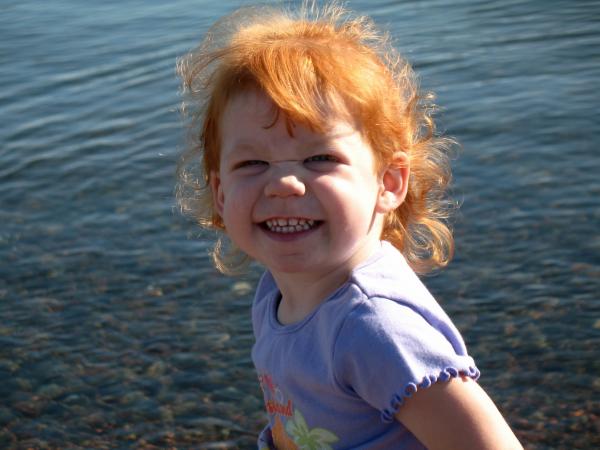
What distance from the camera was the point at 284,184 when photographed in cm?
250

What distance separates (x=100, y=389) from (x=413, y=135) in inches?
100

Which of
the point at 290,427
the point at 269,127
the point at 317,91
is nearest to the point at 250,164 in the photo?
the point at 269,127

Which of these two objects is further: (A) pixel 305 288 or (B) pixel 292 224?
(A) pixel 305 288

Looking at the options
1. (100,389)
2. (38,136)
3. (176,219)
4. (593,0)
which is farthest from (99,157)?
(593,0)

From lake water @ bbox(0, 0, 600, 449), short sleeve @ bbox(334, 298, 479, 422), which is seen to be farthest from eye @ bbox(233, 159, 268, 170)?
lake water @ bbox(0, 0, 600, 449)

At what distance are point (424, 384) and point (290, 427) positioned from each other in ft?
1.78

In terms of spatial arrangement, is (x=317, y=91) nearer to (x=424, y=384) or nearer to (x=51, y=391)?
(x=424, y=384)

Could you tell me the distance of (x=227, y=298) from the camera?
5.70m

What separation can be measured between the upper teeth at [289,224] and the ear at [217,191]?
36 centimetres

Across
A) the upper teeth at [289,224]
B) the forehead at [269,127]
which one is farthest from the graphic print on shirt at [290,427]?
the forehead at [269,127]

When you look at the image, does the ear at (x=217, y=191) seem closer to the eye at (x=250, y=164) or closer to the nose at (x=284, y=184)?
the eye at (x=250, y=164)

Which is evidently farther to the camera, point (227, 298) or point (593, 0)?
point (593, 0)

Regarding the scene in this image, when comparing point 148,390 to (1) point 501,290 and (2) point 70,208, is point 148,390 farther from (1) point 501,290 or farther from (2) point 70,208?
(2) point 70,208

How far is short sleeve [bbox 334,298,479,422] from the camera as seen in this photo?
2301mm
